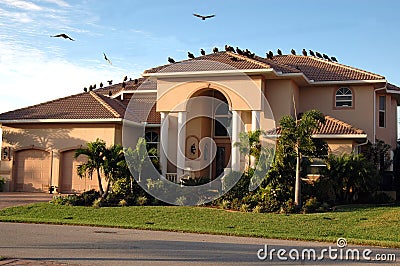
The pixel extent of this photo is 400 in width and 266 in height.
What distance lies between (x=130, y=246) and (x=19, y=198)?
42.0 feet

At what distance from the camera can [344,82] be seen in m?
27.2

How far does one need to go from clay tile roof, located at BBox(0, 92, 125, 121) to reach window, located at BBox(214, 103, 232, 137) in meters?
4.84

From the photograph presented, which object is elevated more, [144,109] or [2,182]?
[144,109]

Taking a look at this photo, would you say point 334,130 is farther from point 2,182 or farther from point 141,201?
point 2,182

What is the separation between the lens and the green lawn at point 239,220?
1523 centimetres

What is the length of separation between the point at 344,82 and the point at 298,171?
28.2 ft

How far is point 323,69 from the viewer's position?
29.2m

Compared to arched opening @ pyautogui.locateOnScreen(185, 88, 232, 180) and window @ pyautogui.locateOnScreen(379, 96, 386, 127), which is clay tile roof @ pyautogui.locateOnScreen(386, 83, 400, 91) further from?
arched opening @ pyautogui.locateOnScreen(185, 88, 232, 180)

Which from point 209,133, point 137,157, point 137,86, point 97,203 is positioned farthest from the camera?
point 137,86

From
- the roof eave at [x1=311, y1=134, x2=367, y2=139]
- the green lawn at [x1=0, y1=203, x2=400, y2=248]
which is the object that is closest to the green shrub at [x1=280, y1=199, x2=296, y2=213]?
the green lawn at [x1=0, y1=203, x2=400, y2=248]

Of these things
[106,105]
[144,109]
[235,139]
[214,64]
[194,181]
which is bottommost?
[194,181]

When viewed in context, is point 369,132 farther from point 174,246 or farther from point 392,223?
point 174,246

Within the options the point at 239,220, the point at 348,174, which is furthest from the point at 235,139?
the point at 239,220

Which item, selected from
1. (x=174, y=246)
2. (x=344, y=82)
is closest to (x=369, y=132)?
(x=344, y=82)
